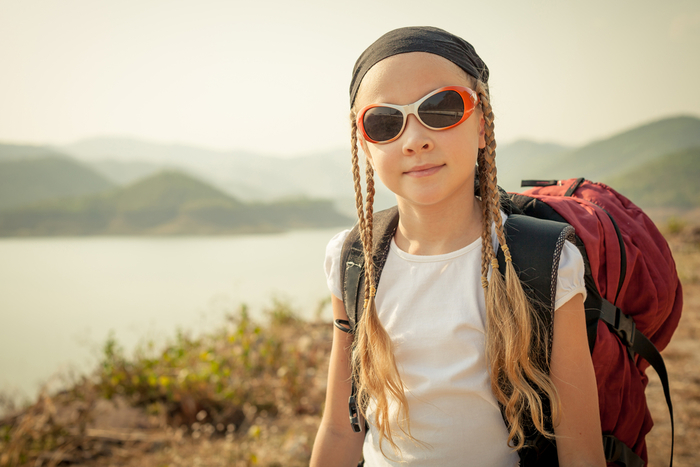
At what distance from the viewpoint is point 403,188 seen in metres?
1.26

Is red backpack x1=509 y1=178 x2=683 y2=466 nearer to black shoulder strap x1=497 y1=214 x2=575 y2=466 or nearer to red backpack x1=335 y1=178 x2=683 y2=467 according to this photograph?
red backpack x1=335 y1=178 x2=683 y2=467

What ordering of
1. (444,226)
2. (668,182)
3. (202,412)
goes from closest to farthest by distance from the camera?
(444,226) → (202,412) → (668,182)

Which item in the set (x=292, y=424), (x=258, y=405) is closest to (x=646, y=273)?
(x=292, y=424)

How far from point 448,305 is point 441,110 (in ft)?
1.95

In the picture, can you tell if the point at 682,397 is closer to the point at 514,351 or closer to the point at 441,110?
the point at 514,351

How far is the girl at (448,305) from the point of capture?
1127 millimetres

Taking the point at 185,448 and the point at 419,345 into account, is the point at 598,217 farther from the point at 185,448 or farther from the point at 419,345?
the point at 185,448

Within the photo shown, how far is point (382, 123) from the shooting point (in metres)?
1.22

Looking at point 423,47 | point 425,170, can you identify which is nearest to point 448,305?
point 425,170

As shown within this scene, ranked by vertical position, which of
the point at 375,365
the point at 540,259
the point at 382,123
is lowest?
the point at 375,365

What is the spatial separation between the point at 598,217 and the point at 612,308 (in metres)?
0.29

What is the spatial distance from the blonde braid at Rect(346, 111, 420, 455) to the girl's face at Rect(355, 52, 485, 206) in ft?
0.66

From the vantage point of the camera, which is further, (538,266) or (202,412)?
(202,412)

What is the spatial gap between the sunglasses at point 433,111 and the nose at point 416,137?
1 centimetres
